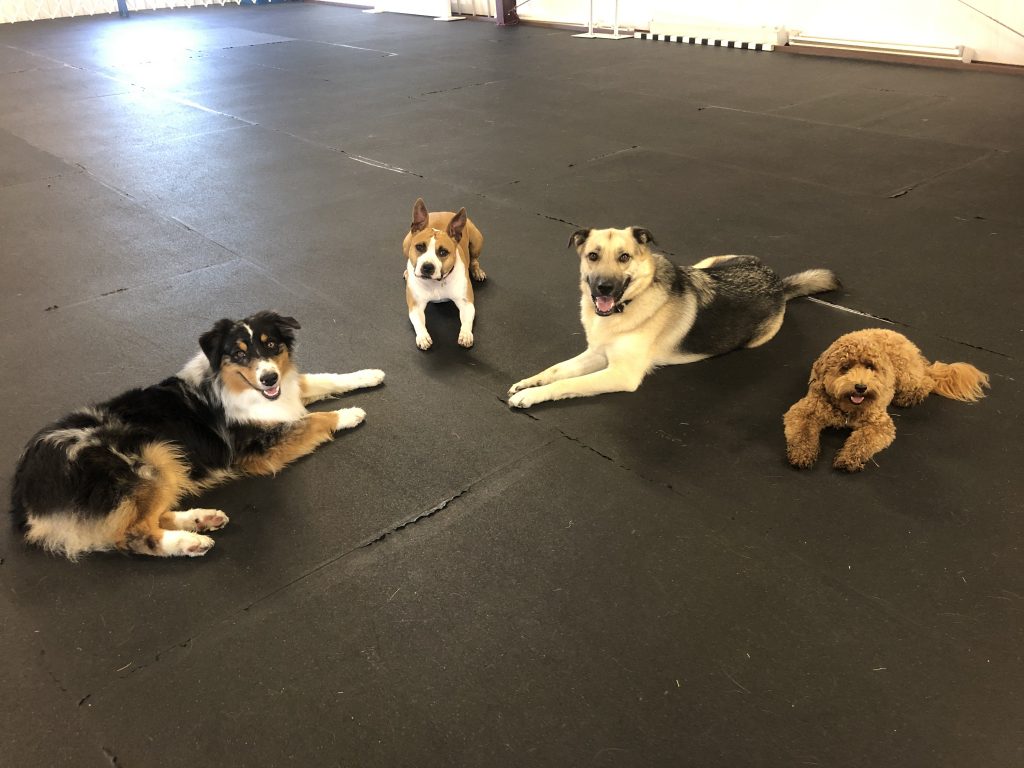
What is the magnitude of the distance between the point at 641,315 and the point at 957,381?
5.04ft

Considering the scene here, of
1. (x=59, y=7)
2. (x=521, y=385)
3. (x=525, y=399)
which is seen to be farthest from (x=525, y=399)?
(x=59, y=7)

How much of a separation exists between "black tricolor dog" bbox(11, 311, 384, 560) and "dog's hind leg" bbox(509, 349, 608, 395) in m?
0.85

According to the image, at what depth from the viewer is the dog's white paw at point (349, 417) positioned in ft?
10.7

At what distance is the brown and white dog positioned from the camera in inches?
152

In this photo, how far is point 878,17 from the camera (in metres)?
9.62

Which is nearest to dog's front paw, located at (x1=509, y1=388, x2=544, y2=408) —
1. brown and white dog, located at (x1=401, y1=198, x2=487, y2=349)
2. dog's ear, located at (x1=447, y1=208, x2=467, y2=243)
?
brown and white dog, located at (x1=401, y1=198, x2=487, y2=349)

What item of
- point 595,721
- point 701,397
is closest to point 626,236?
point 701,397

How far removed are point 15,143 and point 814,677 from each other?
9.45 metres

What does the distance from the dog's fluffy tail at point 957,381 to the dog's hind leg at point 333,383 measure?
2.79 metres

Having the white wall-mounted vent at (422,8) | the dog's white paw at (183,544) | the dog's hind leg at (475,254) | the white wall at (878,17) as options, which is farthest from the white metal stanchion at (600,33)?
the dog's white paw at (183,544)

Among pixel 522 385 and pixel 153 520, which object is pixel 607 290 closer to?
pixel 522 385

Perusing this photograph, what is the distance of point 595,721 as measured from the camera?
201 cm

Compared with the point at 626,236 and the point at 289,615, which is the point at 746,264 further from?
the point at 289,615

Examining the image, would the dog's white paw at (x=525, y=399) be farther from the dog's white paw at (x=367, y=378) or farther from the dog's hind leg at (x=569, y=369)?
the dog's white paw at (x=367, y=378)
